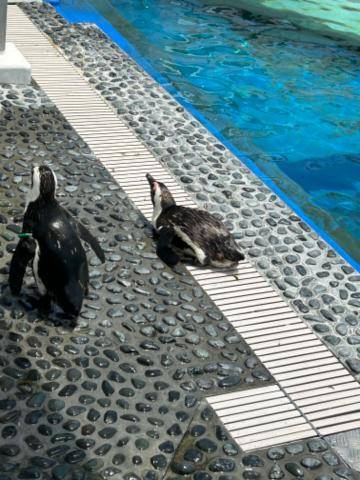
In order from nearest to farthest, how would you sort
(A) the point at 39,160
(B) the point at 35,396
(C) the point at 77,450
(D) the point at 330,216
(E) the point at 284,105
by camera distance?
(C) the point at 77,450, (B) the point at 35,396, (A) the point at 39,160, (D) the point at 330,216, (E) the point at 284,105

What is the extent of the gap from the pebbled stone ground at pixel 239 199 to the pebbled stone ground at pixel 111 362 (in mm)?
908

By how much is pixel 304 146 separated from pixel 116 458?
7.64 m

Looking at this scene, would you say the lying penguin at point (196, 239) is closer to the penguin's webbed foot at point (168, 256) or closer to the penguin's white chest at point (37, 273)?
the penguin's webbed foot at point (168, 256)

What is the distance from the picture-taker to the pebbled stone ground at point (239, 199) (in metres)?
6.88

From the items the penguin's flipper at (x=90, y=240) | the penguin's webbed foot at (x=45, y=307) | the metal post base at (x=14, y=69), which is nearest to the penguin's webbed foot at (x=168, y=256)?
the penguin's flipper at (x=90, y=240)

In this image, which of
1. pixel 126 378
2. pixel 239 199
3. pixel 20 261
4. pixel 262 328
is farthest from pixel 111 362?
pixel 239 199

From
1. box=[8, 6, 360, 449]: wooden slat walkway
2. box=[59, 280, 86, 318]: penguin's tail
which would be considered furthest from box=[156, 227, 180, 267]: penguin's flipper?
box=[59, 280, 86, 318]: penguin's tail

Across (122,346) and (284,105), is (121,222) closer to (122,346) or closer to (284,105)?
(122,346)

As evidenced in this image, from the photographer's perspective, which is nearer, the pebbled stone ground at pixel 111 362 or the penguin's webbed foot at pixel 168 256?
the pebbled stone ground at pixel 111 362

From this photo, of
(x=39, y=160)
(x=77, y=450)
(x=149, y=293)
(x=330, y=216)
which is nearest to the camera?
(x=77, y=450)

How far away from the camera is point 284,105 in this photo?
41.9 ft

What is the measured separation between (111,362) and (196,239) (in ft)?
5.64

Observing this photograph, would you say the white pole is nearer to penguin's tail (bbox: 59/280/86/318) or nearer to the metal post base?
the metal post base

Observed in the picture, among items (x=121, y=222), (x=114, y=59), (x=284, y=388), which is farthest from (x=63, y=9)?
(x=284, y=388)
